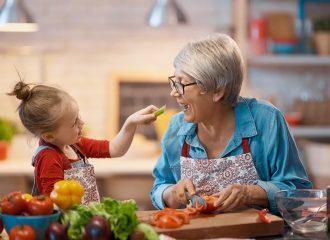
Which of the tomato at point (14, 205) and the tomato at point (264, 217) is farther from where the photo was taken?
the tomato at point (264, 217)

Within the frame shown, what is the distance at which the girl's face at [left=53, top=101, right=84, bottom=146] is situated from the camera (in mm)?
2834

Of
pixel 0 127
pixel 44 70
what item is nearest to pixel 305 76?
pixel 44 70

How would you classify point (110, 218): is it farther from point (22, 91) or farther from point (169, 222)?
point (22, 91)

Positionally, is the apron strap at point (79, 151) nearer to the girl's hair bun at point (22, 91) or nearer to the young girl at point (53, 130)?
the young girl at point (53, 130)

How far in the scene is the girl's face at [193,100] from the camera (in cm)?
292

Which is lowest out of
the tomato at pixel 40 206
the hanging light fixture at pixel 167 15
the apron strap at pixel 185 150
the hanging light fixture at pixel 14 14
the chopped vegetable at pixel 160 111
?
the apron strap at pixel 185 150

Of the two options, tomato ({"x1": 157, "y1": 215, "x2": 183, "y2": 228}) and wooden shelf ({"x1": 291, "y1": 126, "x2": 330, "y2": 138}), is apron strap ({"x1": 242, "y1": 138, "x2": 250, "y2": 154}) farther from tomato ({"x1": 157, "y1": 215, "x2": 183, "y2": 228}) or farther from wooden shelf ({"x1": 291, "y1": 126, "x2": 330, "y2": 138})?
wooden shelf ({"x1": 291, "y1": 126, "x2": 330, "y2": 138})

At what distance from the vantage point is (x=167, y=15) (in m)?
5.08

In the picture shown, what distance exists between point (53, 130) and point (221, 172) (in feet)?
2.29

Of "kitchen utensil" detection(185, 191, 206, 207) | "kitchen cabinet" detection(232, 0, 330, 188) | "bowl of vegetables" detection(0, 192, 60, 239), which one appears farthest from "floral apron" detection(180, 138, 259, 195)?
"kitchen cabinet" detection(232, 0, 330, 188)

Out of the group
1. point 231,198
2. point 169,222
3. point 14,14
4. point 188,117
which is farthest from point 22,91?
point 14,14

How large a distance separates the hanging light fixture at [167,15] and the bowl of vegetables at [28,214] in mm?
2882

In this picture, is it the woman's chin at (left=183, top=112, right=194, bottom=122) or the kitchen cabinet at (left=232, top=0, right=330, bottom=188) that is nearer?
the woman's chin at (left=183, top=112, right=194, bottom=122)

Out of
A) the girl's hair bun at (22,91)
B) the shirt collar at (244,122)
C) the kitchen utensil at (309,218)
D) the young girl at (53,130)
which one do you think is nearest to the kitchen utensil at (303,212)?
the kitchen utensil at (309,218)
